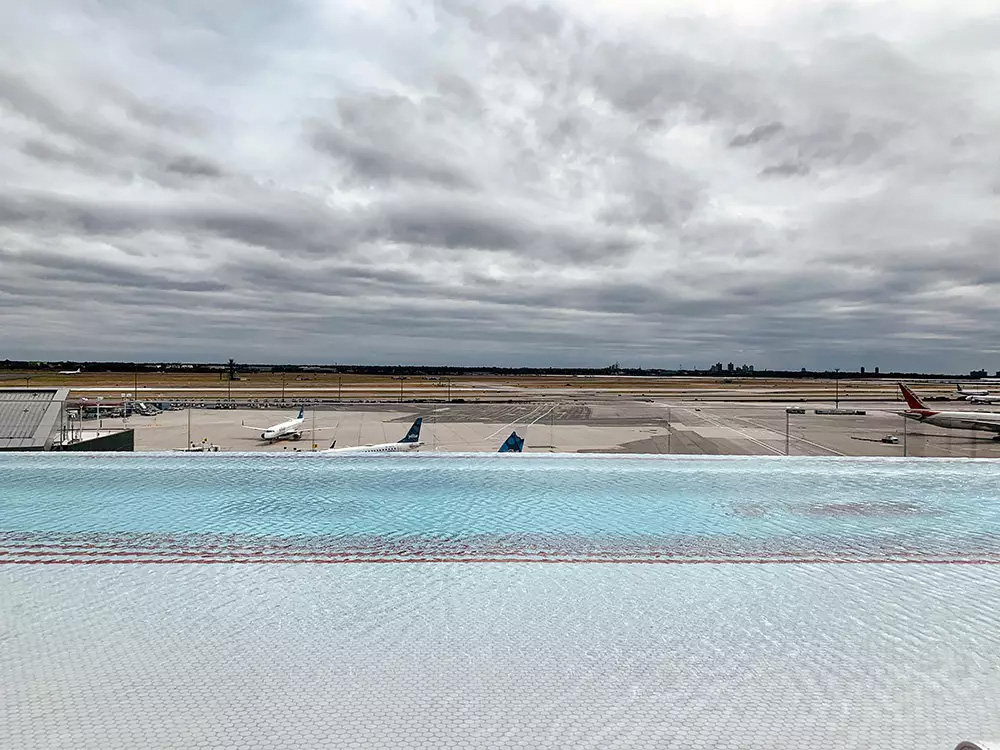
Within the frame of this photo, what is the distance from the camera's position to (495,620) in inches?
195

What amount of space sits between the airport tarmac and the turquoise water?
20.2 ft

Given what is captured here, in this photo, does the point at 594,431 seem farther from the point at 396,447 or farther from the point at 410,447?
the point at 396,447

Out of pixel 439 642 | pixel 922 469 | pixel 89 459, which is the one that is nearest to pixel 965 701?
pixel 439 642

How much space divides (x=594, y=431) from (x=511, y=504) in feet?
63.9

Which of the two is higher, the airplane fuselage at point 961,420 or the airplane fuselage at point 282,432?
the airplane fuselage at point 961,420

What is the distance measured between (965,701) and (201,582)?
18.4ft

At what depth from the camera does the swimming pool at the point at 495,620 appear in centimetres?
351

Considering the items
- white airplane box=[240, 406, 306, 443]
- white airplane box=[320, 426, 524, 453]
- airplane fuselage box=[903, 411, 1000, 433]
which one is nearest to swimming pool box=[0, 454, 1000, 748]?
white airplane box=[320, 426, 524, 453]

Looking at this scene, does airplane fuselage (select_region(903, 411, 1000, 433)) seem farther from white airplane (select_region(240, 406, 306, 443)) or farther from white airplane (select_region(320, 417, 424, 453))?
white airplane (select_region(240, 406, 306, 443))

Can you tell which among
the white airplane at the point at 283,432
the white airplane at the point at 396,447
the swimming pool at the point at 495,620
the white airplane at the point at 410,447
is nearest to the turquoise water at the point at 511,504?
the swimming pool at the point at 495,620

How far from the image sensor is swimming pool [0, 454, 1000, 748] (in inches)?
138

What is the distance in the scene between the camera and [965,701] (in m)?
3.77

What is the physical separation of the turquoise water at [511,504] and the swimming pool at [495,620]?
71 mm

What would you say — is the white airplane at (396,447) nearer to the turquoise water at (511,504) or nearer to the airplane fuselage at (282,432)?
the turquoise water at (511,504)
